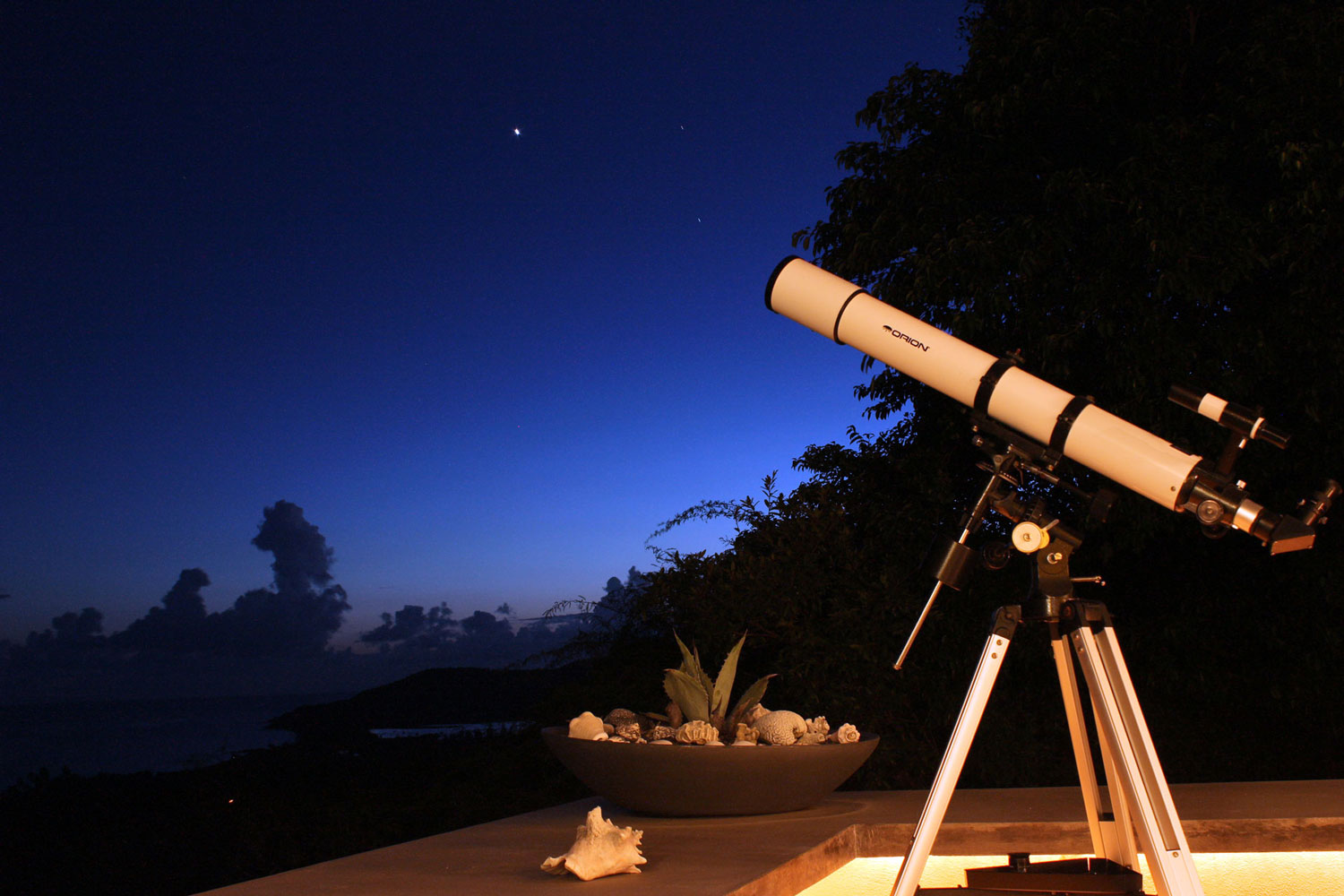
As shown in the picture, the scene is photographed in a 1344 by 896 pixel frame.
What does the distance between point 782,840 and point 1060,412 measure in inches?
39.2

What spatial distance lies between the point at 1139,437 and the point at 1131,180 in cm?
256

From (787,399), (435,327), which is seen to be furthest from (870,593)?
(435,327)

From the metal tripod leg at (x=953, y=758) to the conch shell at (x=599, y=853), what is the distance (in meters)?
0.45

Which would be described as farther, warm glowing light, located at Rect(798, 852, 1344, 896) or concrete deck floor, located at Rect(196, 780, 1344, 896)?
warm glowing light, located at Rect(798, 852, 1344, 896)

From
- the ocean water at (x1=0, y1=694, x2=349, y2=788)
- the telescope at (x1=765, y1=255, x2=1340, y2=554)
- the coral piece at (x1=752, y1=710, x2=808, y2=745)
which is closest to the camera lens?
the telescope at (x1=765, y1=255, x2=1340, y2=554)

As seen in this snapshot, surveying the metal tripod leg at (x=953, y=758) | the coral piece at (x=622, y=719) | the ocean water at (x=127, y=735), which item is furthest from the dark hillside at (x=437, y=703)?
the metal tripod leg at (x=953, y=758)

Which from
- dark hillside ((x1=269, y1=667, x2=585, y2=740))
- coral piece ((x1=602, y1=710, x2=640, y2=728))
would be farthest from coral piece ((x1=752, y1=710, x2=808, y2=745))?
dark hillside ((x1=269, y1=667, x2=585, y2=740))

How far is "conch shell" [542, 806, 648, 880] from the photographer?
1.49 meters

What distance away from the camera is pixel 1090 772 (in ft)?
5.84

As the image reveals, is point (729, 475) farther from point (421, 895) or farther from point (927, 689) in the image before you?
point (421, 895)

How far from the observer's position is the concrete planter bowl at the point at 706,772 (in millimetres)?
1896

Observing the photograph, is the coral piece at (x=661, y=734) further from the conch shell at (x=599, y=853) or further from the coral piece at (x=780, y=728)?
the conch shell at (x=599, y=853)

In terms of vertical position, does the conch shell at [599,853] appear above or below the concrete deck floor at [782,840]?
above

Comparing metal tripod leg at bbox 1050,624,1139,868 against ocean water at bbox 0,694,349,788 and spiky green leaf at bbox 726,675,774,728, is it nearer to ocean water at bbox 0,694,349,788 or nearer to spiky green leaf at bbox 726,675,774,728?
spiky green leaf at bbox 726,675,774,728
